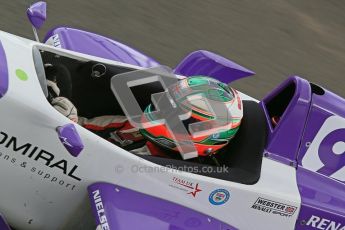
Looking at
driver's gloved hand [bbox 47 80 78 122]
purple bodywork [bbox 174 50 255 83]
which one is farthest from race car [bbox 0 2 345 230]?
purple bodywork [bbox 174 50 255 83]

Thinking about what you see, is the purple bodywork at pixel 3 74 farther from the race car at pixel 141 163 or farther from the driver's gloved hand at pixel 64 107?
the driver's gloved hand at pixel 64 107

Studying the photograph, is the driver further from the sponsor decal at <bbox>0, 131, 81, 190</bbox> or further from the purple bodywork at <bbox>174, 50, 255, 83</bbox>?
the purple bodywork at <bbox>174, 50, 255, 83</bbox>

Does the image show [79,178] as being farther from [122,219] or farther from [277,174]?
[277,174]

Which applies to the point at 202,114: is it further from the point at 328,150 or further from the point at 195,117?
the point at 328,150

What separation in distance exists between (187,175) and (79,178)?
1.99ft

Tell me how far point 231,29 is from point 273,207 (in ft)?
11.0

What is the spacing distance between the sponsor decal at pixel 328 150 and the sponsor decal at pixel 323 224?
0.30m

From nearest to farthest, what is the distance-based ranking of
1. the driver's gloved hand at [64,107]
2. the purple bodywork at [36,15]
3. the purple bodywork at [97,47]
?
the driver's gloved hand at [64,107] < the purple bodywork at [36,15] < the purple bodywork at [97,47]

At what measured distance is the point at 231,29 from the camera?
22.5 feet

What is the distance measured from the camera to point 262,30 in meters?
6.99

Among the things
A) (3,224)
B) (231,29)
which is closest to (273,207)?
(3,224)

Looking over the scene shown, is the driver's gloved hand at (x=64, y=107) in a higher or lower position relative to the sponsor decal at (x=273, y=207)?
higher

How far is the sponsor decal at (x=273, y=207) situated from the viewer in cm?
382

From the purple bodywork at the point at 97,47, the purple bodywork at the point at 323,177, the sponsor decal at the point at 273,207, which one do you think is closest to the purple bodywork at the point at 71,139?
the sponsor decal at the point at 273,207
